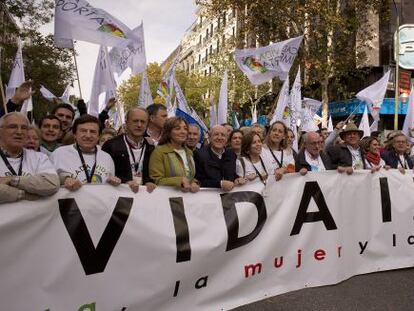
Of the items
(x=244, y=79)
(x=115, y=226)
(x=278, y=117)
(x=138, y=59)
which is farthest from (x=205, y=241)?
(x=244, y=79)

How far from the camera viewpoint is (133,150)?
4.20 m

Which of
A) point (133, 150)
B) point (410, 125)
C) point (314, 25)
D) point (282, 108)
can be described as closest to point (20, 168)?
point (133, 150)

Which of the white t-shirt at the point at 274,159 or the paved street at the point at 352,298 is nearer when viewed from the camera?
the paved street at the point at 352,298

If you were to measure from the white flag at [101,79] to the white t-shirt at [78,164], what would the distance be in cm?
344

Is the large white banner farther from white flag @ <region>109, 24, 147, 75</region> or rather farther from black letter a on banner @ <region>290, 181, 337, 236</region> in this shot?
white flag @ <region>109, 24, 147, 75</region>

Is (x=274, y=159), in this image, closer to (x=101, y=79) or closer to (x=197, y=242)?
(x=197, y=242)

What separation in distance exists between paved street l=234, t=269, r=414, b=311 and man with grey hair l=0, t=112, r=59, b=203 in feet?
6.20

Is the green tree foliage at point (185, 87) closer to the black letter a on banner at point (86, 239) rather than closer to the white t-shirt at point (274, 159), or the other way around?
the white t-shirt at point (274, 159)

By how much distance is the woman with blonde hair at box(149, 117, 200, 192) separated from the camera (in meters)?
3.88

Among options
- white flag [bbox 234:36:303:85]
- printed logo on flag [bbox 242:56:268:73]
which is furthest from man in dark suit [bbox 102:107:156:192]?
printed logo on flag [bbox 242:56:268:73]

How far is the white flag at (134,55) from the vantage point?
7434 mm

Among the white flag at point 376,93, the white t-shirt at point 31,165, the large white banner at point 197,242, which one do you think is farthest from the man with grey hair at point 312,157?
the white flag at point 376,93

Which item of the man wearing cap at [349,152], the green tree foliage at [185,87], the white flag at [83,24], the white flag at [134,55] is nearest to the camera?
the man wearing cap at [349,152]

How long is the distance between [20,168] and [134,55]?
453 centimetres
